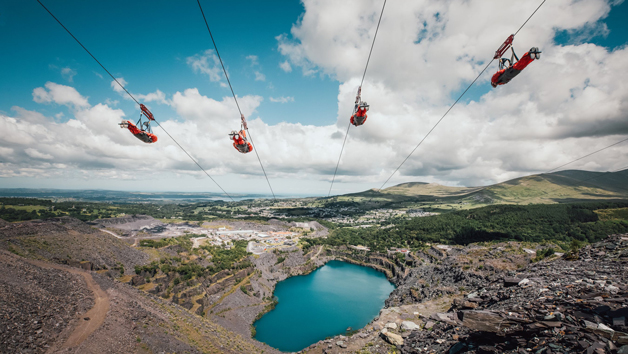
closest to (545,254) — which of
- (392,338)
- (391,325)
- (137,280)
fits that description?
(391,325)

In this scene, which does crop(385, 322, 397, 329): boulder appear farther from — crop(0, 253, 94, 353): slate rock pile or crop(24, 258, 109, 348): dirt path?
crop(0, 253, 94, 353): slate rock pile

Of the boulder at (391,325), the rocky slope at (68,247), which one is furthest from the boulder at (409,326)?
the rocky slope at (68,247)

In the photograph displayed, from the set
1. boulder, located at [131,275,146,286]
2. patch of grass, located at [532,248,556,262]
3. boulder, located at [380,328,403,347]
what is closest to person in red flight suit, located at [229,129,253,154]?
boulder, located at [380,328,403,347]

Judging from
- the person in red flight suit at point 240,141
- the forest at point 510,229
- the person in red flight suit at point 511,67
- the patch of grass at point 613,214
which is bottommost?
the forest at point 510,229

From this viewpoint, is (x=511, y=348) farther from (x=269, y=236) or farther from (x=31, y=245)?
(x=269, y=236)

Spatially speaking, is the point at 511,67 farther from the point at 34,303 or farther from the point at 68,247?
the point at 68,247

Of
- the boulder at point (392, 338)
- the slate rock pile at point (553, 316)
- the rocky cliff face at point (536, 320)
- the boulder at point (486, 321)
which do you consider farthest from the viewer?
the boulder at point (392, 338)

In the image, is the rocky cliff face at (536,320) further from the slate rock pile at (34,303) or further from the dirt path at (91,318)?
the slate rock pile at (34,303)
